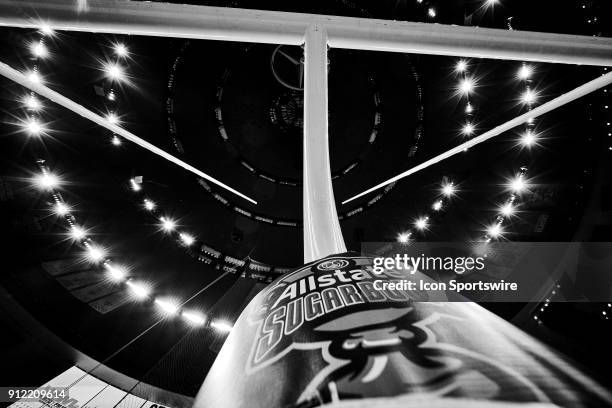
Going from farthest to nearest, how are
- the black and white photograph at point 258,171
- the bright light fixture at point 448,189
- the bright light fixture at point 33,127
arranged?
1. the bright light fixture at point 448,189
2. the bright light fixture at point 33,127
3. the black and white photograph at point 258,171

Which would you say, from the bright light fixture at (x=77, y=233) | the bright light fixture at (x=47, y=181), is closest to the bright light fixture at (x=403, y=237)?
the bright light fixture at (x=77, y=233)

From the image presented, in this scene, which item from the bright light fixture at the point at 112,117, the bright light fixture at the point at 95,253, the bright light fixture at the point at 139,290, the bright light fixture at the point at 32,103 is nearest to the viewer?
the bright light fixture at the point at 32,103

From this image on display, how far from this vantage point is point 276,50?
8273 mm

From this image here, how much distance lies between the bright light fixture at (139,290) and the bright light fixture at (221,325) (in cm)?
233

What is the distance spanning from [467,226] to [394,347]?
9.69 metres

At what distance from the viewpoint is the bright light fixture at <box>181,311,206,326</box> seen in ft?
27.7

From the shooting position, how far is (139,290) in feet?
26.3

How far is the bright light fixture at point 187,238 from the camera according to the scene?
28.3 ft

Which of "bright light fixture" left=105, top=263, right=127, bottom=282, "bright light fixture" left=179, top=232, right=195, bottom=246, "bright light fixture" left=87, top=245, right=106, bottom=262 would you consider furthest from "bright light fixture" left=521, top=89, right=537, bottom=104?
"bright light fixture" left=87, top=245, right=106, bottom=262

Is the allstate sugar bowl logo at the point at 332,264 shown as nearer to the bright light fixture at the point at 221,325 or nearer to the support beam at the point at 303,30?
the support beam at the point at 303,30

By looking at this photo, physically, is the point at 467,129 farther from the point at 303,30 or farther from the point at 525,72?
the point at 303,30

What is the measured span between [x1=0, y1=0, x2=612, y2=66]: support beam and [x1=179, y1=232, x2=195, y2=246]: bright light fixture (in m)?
6.95

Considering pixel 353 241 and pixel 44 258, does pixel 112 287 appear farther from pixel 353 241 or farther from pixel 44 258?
pixel 353 241

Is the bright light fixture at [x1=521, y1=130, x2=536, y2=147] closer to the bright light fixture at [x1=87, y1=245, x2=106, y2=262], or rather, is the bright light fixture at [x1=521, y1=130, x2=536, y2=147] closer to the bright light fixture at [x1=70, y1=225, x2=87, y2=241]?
the bright light fixture at [x1=87, y1=245, x2=106, y2=262]
